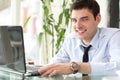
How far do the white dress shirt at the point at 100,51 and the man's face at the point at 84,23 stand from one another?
79 millimetres

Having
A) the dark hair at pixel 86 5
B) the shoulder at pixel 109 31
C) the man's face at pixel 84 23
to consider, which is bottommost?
the shoulder at pixel 109 31

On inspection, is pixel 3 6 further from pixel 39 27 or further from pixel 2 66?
pixel 2 66

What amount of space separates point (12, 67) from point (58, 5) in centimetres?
234

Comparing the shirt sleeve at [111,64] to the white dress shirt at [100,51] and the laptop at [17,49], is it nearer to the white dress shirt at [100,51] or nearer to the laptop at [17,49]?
the white dress shirt at [100,51]

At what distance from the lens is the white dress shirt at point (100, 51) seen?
1.81m

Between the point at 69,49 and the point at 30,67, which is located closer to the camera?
the point at 30,67

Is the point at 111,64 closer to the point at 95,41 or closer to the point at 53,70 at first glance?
the point at 95,41

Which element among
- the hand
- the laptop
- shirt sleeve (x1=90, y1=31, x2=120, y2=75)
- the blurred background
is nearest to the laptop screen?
the laptop

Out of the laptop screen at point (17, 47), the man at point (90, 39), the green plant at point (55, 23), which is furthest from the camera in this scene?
the green plant at point (55, 23)

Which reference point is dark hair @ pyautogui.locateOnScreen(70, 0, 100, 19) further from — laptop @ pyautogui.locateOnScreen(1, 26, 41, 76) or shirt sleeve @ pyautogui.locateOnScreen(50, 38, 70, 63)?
laptop @ pyautogui.locateOnScreen(1, 26, 41, 76)

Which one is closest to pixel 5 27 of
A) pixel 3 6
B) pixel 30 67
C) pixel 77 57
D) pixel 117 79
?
pixel 30 67

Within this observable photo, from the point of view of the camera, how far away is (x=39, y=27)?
12.9ft

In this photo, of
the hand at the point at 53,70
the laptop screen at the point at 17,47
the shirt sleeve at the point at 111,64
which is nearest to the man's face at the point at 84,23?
the shirt sleeve at the point at 111,64

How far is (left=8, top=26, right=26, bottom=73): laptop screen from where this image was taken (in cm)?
147
